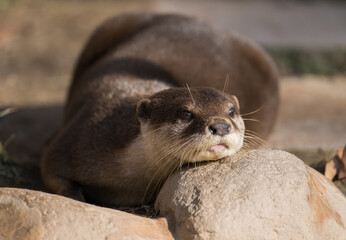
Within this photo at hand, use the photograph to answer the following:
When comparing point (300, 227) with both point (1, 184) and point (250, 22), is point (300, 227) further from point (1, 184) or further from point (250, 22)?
point (250, 22)

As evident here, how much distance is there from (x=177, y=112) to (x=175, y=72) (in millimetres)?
1408

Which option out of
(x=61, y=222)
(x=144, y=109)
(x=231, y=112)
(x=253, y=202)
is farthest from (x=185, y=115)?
(x=61, y=222)

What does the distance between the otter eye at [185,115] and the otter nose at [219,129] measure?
21cm

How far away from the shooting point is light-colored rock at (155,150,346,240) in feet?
9.12

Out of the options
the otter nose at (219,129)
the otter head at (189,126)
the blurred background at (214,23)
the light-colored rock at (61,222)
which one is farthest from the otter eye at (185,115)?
the blurred background at (214,23)

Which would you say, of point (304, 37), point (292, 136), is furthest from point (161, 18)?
point (304, 37)

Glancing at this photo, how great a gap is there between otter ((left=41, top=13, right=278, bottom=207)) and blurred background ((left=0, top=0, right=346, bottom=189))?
0.46 meters

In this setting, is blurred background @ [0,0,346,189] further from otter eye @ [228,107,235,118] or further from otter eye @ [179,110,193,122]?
otter eye @ [179,110,193,122]

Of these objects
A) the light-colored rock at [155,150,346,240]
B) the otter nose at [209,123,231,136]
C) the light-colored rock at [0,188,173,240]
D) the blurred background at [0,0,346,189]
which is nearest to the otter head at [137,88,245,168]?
the otter nose at [209,123,231,136]

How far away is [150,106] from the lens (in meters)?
3.47

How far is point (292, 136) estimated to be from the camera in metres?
5.28

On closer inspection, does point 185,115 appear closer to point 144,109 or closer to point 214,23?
point 144,109

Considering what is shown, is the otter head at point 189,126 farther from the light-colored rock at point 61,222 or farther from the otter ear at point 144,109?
the light-colored rock at point 61,222

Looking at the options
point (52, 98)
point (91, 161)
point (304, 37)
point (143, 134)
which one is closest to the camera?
point (143, 134)
